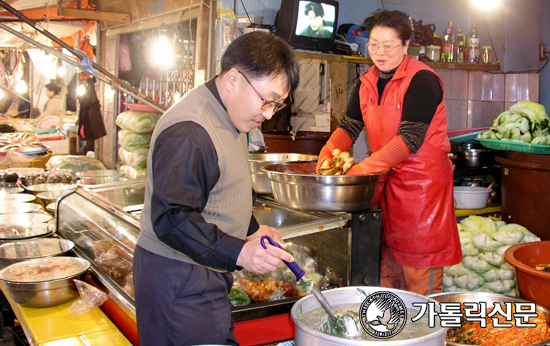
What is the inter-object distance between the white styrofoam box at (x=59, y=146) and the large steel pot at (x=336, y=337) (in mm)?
8492

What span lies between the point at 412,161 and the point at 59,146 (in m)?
7.98

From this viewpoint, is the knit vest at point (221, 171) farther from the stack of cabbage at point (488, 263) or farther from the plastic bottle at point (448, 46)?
the plastic bottle at point (448, 46)

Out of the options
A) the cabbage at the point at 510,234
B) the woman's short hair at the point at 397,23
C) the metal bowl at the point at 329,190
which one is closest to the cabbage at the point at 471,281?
the cabbage at the point at 510,234

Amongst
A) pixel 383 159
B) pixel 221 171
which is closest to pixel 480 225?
pixel 383 159

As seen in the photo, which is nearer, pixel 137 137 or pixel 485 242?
pixel 485 242

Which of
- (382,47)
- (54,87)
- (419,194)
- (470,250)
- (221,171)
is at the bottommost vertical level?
(470,250)

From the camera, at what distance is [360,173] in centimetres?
230

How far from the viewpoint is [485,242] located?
3.60 m

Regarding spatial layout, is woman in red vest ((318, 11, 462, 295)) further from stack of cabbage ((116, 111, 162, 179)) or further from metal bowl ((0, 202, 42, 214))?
stack of cabbage ((116, 111, 162, 179))

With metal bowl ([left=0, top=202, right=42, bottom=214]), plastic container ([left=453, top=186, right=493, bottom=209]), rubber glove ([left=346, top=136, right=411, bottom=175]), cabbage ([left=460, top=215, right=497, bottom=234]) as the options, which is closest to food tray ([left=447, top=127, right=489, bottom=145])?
plastic container ([left=453, top=186, right=493, bottom=209])

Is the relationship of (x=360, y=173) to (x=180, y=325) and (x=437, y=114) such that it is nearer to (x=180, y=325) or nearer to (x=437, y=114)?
(x=437, y=114)

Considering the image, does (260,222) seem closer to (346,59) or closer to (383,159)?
(383,159)

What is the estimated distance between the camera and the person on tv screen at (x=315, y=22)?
6.15 m

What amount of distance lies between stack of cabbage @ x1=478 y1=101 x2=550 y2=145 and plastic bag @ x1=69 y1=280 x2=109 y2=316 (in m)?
3.31
